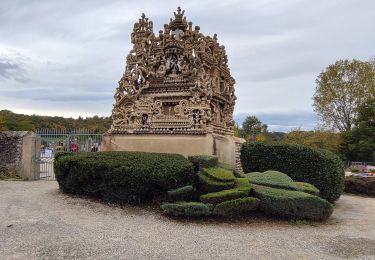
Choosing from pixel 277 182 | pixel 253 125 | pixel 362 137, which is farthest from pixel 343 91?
pixel 277 182

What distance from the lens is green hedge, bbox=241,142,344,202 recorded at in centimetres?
1048

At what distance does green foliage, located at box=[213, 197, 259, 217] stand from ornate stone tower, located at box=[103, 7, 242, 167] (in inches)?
184

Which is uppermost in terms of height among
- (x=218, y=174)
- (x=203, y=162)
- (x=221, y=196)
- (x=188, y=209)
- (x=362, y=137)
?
(x=362, y=137)

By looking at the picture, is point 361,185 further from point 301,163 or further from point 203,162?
point 203,162

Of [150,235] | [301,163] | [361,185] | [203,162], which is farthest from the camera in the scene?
[361,185]

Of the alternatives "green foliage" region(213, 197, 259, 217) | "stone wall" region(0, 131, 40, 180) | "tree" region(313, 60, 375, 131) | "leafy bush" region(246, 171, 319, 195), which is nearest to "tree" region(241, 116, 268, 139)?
"tree" region(313, 60, 375, 131)

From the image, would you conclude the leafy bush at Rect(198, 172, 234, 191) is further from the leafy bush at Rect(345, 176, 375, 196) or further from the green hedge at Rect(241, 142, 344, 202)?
the leafy bush at Rect(345, 176, 375, 196)

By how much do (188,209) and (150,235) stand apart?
4.14ft

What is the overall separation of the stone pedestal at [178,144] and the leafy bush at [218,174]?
343cm

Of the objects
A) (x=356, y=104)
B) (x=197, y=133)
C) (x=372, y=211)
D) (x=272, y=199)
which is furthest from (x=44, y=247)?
(x=356, y=104)

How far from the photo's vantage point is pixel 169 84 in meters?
13.7

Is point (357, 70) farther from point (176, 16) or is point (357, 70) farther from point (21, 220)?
point (21, 220)

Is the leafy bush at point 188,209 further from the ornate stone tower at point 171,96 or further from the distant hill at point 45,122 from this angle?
the distant hill at point 45,122

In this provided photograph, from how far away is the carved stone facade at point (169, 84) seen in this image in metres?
13.1
